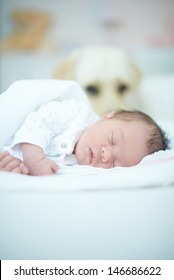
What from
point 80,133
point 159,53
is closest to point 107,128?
point 80,133

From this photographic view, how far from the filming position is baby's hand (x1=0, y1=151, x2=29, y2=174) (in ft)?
2.32

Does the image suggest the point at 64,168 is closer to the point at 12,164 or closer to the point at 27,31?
the point at 12,164

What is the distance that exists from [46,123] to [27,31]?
142cm

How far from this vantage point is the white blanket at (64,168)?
597 millimetres

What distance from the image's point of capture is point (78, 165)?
32.9 inches

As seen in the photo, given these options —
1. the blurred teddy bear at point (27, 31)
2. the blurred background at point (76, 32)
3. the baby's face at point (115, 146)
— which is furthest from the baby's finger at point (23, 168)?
the blurred teddy bear at point (27, 31)

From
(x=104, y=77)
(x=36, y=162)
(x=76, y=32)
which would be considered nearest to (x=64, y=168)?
(x=36, y=162)

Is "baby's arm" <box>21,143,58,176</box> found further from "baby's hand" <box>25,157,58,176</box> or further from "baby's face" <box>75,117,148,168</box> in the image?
"baby's face" <box>75,117,148,168</box>

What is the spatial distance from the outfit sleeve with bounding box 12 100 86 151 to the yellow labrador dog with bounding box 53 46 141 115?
2.56ft

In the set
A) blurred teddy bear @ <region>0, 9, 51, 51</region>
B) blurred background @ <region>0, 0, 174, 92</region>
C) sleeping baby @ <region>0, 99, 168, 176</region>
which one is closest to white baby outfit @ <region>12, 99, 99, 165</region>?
sleeping baby @ <region>0, 99, 168, 176</region>

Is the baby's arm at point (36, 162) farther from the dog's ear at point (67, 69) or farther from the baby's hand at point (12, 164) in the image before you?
the dog's ear at point (67, 69)

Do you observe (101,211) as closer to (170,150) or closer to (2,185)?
(2,185)

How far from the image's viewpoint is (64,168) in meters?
0.79

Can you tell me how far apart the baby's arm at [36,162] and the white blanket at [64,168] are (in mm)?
30
